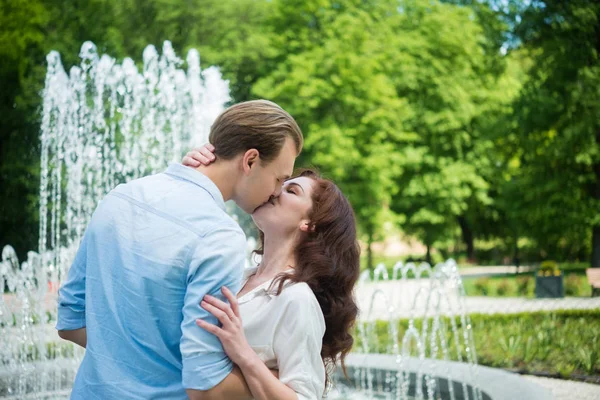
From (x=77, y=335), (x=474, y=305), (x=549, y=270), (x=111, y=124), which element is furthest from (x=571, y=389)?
(x=111, y=124)

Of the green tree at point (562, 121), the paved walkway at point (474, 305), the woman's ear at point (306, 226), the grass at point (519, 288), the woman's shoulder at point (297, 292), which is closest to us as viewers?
the woman's shoulder at point (297, 292)

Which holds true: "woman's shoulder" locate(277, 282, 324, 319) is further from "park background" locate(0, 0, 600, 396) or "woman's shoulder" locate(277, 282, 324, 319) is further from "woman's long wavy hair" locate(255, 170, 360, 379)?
"park background" locate(0, 0, 600, 396)

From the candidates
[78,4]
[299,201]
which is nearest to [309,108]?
[78,4]

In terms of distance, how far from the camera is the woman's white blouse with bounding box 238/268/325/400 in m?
2.11

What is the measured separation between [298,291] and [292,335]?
14 cm

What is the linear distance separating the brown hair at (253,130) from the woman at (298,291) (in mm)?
66

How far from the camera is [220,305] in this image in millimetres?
1794

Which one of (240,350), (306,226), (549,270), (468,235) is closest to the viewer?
(240,350)

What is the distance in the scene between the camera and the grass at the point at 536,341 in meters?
8.22

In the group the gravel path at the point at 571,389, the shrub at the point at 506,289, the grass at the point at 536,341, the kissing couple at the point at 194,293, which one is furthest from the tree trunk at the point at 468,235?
the kissing couple at the point at 194,293

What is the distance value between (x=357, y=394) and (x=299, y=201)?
17.4ft

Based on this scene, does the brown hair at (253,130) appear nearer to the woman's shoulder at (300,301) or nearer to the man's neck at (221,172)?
the man's neck at (221,172)

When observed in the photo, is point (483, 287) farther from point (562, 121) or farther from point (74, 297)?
point (74, 297)

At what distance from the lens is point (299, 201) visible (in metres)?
2.48
